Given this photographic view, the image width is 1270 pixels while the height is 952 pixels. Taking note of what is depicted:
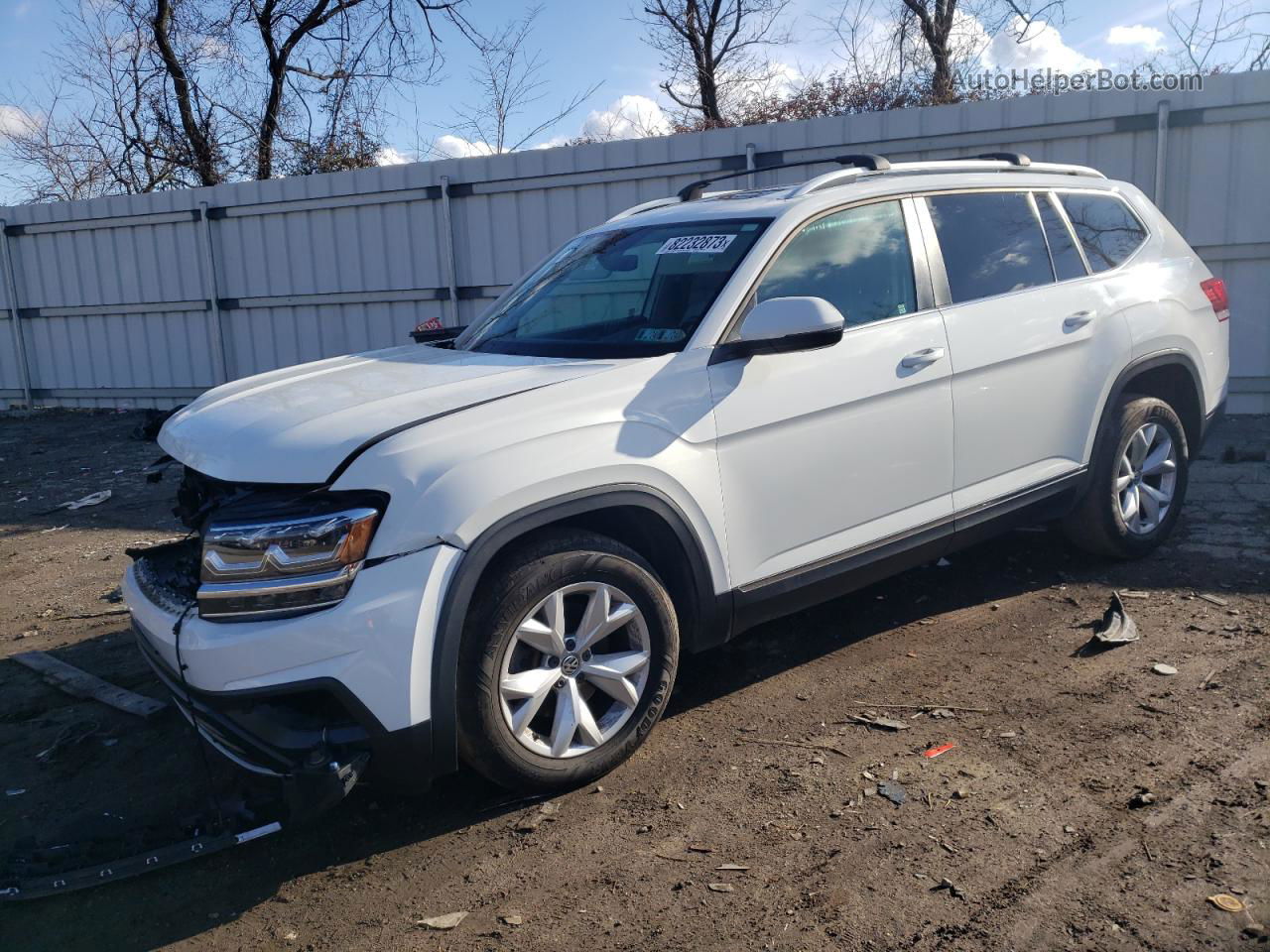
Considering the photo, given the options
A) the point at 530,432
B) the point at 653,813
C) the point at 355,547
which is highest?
the point at 530,432

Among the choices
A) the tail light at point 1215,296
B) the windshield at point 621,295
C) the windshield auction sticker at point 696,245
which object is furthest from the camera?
the tail light at point 1215,296

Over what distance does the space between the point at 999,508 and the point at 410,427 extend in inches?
104

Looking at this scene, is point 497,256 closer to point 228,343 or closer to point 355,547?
point 228,343

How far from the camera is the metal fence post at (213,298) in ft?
42.2

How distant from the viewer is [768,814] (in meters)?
3.30

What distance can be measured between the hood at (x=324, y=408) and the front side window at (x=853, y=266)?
2.78 ft

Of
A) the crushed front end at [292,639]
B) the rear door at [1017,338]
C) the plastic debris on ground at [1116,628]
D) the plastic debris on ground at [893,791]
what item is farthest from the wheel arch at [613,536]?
the plastic debris on ground at [1116,628]

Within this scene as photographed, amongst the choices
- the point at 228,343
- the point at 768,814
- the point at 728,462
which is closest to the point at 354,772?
the point at 768,814

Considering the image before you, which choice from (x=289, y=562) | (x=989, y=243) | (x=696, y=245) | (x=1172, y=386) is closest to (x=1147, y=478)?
(x=1172, y=386)

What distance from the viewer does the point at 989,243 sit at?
4.65 meters

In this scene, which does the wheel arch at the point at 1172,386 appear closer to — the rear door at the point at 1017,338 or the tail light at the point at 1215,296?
the rear door at the point at 1017,338

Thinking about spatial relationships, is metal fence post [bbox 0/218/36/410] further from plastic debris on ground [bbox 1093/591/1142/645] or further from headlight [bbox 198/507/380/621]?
plastic debris on ground [bbox 1093/591/1142/645]

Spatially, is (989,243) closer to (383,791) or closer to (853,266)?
(853,266)

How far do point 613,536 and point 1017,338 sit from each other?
6.72 ft
